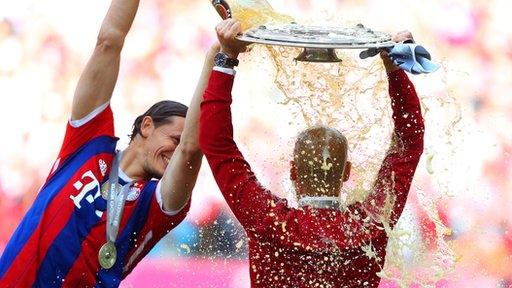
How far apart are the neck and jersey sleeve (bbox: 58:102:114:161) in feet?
0.48

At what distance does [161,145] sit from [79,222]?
1.51 feet

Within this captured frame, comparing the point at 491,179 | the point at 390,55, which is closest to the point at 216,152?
the point at 390,55

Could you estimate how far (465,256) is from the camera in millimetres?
9023

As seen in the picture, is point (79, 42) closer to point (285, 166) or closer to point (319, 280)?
point (285, 166)

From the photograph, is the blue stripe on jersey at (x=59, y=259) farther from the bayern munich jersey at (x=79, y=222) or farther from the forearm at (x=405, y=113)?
the forearm at (x=405, y=113)

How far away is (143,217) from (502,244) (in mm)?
5462

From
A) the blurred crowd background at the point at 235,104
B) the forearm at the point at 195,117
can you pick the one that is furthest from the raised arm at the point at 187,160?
the blurred crowd background at the point at 235,104

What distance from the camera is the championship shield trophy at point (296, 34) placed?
147 inches

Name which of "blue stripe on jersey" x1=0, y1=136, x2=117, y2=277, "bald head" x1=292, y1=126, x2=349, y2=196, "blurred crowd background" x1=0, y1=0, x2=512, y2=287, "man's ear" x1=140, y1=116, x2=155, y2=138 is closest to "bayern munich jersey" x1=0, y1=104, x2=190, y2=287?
"blue stripe on jersey" x1=0, y1=136, x2=117, y2=277

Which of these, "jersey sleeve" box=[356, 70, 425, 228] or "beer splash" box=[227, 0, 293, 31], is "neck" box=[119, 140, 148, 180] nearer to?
"beer splash" box=[227, 0, 293, 31]

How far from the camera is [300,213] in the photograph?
12.3 feet

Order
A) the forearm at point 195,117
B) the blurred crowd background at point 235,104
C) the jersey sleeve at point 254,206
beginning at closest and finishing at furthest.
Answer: the jersey sleeve at point 254,206 → the forearm at point 195,117 → the blurred crowd background at point 235,104

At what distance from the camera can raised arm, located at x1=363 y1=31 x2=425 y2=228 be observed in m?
3.91

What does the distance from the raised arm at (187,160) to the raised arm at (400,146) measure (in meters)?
0.66
